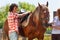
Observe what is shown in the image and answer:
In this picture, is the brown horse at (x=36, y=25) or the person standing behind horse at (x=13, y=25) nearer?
the person standing behind horse at (x=13, y=25)

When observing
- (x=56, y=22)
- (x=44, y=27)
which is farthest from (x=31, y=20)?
(x=56, y=22)

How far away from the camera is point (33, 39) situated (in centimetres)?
378

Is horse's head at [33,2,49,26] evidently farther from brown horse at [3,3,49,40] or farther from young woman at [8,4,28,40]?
young woman at [8,4,28,40]

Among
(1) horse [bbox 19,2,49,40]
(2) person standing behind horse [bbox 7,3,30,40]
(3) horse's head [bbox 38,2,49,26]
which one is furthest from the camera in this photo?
(1) horse [bbox 19,2,49,40]

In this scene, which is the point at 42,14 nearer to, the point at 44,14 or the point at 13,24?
the point at 44,14

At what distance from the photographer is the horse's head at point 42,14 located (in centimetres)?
326

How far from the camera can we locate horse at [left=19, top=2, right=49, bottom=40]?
3355mm

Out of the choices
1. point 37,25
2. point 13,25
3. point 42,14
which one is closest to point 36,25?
point 37,25

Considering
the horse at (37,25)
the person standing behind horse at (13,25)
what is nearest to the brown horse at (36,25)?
the horse at (37,25)

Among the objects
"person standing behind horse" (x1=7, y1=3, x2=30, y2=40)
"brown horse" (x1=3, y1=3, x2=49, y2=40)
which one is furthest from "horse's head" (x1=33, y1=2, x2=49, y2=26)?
"person standing behind horse" (x1=7, y1=3, x2=30, y2=40)

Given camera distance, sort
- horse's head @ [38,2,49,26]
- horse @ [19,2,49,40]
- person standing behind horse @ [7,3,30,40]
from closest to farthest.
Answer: person standing behind horse @ [7,3,30,40] → horse's head @ [38,2,49,26] → horse @ [19,2,49,40]

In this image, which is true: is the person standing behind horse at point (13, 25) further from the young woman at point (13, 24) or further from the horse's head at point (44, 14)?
the horse's head at point (44, 14)

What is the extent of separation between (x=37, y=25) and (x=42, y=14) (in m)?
0.30

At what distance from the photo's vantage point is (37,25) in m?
3.59
